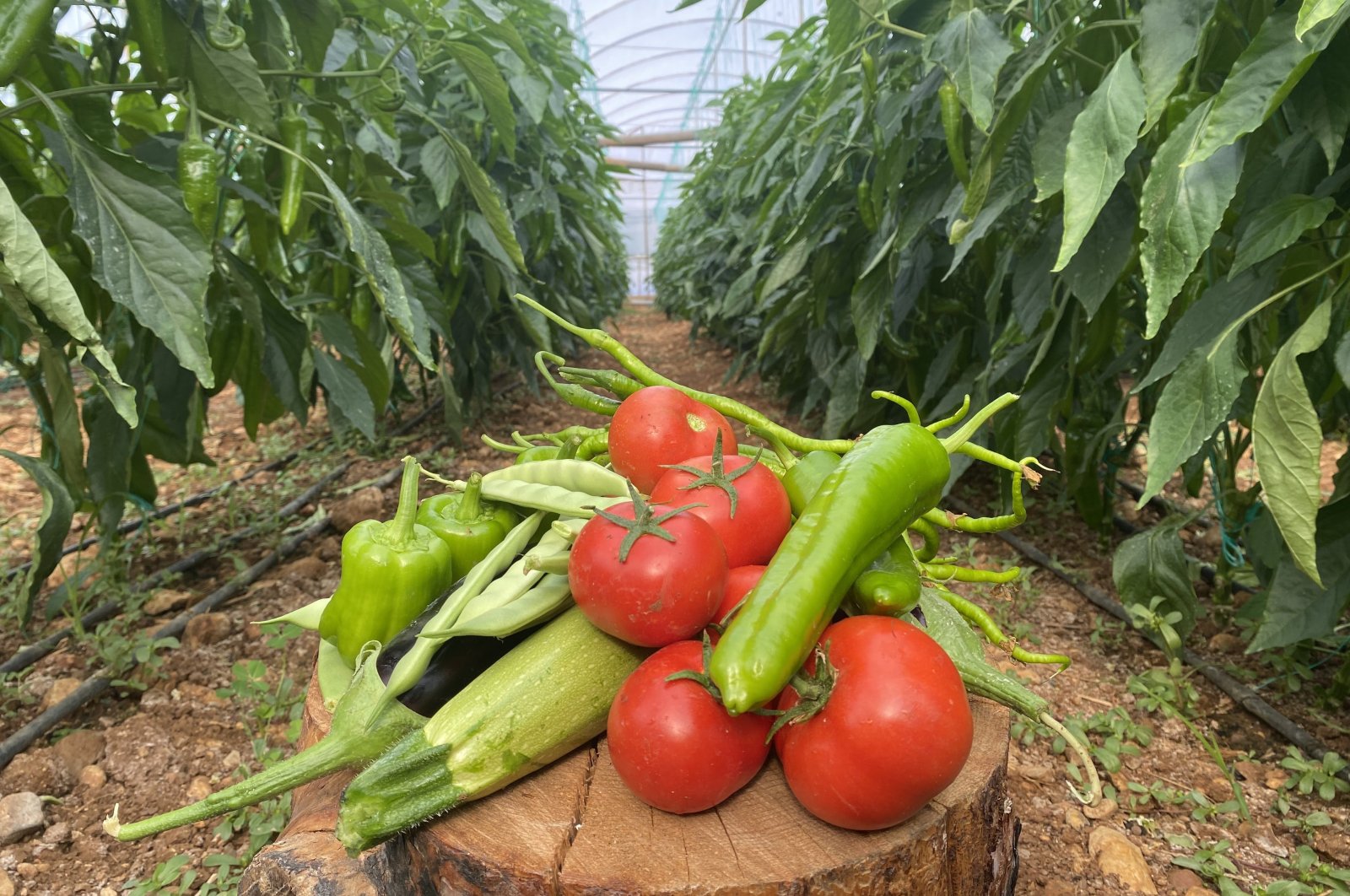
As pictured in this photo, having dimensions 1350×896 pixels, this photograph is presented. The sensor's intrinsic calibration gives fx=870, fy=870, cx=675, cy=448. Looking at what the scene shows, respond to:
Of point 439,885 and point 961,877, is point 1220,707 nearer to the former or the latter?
point 961,877

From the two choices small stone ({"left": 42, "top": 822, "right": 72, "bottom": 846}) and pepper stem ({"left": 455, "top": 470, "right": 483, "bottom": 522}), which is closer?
pepper stem ({"left": 455, "top": 470, "right": 483, "bottom": 522})

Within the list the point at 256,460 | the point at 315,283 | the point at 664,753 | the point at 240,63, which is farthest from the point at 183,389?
the point at 256,460

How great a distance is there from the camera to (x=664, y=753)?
0.89 metres

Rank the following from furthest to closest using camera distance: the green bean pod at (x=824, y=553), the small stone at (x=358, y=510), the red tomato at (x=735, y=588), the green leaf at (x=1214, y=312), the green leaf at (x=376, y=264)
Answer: the small stone at (x=358, y=510), the green leaf at (x=376, y=264), the green leaf at (x=1214, y=312), the red tomato at (x=735, y=588), the green bean pod at (x=824, y=553)

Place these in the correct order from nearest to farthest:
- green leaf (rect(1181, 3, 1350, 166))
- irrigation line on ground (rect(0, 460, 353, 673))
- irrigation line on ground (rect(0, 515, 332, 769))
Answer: green leaf (rect(1181, 3, 1350, 166)) → irrigation line on ground (rect(0, 515, 332, 769)) → irrigation line on ground (rect(0, 460, 353, 673))

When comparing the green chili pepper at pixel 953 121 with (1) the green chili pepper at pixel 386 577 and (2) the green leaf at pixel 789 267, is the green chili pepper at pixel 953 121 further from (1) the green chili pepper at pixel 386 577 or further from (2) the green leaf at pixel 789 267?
(1) the green chili pepper at pixel 386 577

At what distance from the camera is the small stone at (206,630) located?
2.58 metres

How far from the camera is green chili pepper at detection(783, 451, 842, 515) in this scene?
1.19 m

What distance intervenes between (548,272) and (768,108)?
7.50ft

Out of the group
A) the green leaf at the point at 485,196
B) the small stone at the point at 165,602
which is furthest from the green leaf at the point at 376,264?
the small stone at the point at 165,602

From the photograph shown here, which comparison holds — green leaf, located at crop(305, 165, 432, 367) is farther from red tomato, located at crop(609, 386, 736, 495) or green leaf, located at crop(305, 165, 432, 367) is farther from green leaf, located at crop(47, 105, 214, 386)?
red tomato, located at crop(609, 386, 736, 495)

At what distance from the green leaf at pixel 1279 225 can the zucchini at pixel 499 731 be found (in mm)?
1240

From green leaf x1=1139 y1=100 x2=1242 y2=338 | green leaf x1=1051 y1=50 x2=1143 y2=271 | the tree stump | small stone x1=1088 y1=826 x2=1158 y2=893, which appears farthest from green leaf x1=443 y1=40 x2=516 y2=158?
small stone x1=1088 y1=826 x2=1158 y2=893

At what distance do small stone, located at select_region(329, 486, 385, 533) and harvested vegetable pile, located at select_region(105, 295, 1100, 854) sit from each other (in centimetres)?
224
